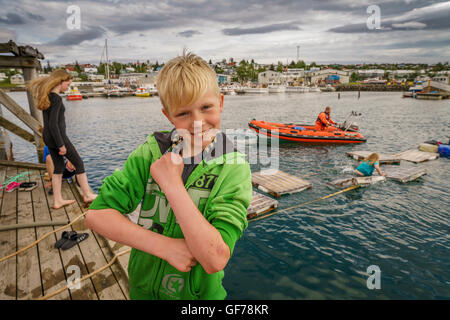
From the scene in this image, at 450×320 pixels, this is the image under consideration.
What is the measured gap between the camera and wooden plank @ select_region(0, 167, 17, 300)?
323 cm

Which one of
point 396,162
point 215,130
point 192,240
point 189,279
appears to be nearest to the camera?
point 192,240

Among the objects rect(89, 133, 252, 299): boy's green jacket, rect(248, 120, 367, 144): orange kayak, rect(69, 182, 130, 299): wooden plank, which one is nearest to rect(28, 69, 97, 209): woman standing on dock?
rect(69, 182, 130, 299): wooden plank

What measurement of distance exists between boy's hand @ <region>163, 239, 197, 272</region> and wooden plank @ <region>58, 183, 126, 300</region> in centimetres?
244

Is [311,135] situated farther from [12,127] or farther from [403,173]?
[12,127]

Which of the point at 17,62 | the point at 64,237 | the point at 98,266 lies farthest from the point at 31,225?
the point at 17,62

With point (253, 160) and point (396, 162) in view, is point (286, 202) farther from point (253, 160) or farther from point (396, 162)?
point (396, 162)

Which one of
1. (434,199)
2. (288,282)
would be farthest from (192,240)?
(434,199)

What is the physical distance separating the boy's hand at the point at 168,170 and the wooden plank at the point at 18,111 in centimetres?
852

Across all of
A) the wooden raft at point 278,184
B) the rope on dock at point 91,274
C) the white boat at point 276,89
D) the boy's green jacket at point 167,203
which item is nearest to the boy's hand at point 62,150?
the rope on dock at point 91,274

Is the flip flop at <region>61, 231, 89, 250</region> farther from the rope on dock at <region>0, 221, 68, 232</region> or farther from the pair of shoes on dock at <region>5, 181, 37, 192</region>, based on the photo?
the pair of shoes on dock at <region>5, 181, 37, 192</region>

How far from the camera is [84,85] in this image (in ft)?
390

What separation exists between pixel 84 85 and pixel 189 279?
143 meters

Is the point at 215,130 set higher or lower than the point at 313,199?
higher

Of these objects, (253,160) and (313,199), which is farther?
(253,160)
